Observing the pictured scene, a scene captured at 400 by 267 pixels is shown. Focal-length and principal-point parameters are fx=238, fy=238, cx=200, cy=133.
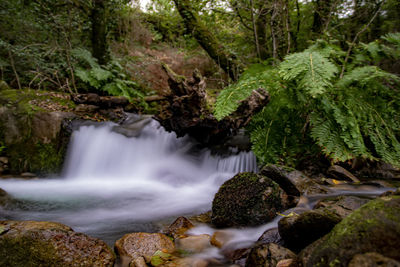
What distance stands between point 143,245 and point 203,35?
5.94m

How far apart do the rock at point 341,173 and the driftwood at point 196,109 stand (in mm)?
1553

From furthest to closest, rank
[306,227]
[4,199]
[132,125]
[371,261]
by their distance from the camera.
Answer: [132,125], [4,199], [306,227], [371,261]

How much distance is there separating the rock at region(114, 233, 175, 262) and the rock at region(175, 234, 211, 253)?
102mm

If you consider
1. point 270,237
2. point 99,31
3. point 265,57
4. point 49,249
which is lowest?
point 270,237

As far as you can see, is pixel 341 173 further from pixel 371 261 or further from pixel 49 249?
pixel 49 249

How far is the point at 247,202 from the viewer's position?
2.55 metres

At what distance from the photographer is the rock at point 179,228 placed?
2.51m

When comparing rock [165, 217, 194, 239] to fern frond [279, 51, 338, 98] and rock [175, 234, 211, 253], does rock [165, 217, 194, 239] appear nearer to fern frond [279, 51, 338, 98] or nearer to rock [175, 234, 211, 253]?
rock [175, 234, 211, 253]

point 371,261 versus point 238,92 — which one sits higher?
point 238,92

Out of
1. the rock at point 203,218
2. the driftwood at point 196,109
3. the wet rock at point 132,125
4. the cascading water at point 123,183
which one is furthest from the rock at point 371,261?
the wet rock at point 132,125

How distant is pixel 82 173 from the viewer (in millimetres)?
5367

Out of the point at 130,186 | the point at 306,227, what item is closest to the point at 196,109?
the point at 130,186

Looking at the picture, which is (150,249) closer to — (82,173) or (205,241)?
(205,241)

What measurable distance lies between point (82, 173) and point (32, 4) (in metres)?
6.16
